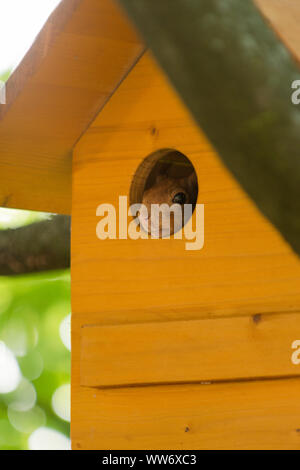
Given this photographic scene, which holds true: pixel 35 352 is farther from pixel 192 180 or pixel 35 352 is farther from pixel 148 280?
pixel 148 280

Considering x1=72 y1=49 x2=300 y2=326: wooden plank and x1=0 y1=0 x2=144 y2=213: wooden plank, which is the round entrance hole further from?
x1=0 y1=0 x2=144 y2=213: wooden plank

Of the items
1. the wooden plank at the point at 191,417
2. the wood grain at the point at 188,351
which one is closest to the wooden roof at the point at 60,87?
the wood grain at the point at 188,351

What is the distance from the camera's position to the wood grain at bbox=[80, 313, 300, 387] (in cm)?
150

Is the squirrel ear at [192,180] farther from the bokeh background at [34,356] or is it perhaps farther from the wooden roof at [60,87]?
the bokeh background at [34,356]

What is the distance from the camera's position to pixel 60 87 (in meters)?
1.80

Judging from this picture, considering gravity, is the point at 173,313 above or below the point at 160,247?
below

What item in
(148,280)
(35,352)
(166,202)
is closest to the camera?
(148,280)

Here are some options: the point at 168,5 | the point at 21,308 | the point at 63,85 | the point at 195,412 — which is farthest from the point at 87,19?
the point at 21,308

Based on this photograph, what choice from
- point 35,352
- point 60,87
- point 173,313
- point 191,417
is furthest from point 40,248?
point 35,352

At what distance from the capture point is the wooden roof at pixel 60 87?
166 cm

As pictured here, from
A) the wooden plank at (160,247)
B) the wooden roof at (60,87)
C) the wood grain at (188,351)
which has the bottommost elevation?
the wood grain at (188,351)

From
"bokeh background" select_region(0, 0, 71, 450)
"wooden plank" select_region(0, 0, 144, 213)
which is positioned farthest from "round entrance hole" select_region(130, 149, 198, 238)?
"bokeh background" select_region(0, 0, 71, 450)

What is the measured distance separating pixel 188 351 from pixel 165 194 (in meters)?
0.50

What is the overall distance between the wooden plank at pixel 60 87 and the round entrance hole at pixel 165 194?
203 millimetres
